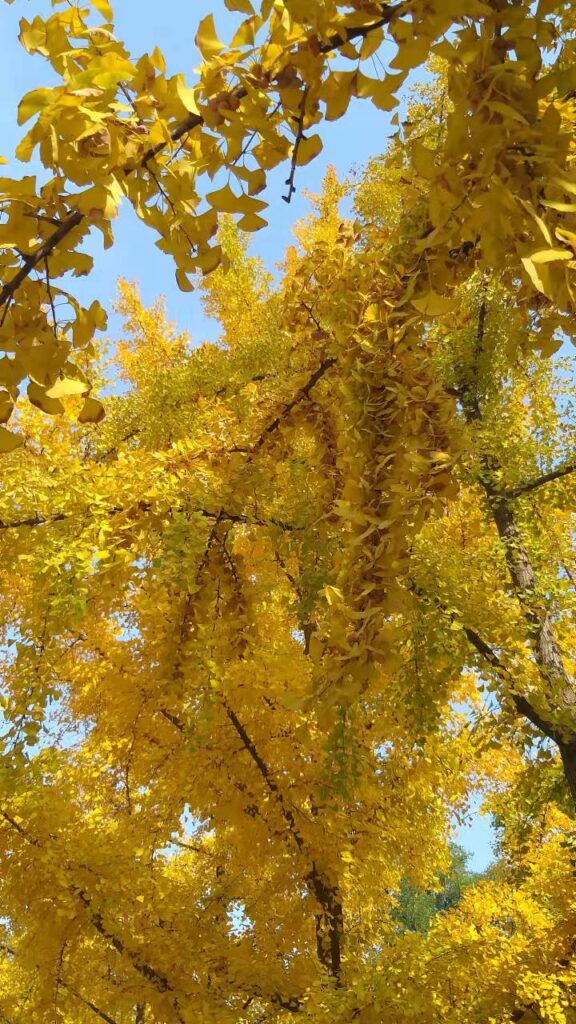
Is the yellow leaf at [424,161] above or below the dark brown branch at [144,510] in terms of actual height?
below

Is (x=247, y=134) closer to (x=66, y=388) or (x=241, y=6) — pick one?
(x=241, y=6)

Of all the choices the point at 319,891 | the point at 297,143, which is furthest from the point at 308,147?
the point at 319,891

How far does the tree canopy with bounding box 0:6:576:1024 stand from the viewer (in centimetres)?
67

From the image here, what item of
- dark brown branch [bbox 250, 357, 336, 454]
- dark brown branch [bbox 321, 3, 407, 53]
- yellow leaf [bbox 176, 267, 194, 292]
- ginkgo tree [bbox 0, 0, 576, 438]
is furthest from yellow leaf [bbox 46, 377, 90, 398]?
dark brown branch [bbox 250, 357, 336, 454]

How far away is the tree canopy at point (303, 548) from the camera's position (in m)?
0.67

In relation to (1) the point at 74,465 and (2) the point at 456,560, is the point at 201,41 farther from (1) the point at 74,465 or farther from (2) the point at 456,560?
(2) the point at 456,560

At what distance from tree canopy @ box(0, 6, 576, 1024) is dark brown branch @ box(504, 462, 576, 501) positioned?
0.03 meters

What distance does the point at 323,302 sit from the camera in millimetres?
1559

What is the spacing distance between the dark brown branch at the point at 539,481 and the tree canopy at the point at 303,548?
0.03m

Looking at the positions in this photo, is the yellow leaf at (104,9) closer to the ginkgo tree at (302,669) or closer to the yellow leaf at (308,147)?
the yellow leaf at (308,147)

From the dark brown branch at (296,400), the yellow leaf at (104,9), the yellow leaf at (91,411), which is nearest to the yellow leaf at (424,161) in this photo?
the yellow leaf at (104,9)

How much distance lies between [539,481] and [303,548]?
1.98 metres

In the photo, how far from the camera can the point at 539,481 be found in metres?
3.80

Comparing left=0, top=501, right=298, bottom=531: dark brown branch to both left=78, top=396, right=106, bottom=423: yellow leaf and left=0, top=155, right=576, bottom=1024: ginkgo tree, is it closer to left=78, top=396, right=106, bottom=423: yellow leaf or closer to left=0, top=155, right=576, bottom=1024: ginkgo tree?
left=0, top=155, right=576, bottom=1024: ginkgo tree
